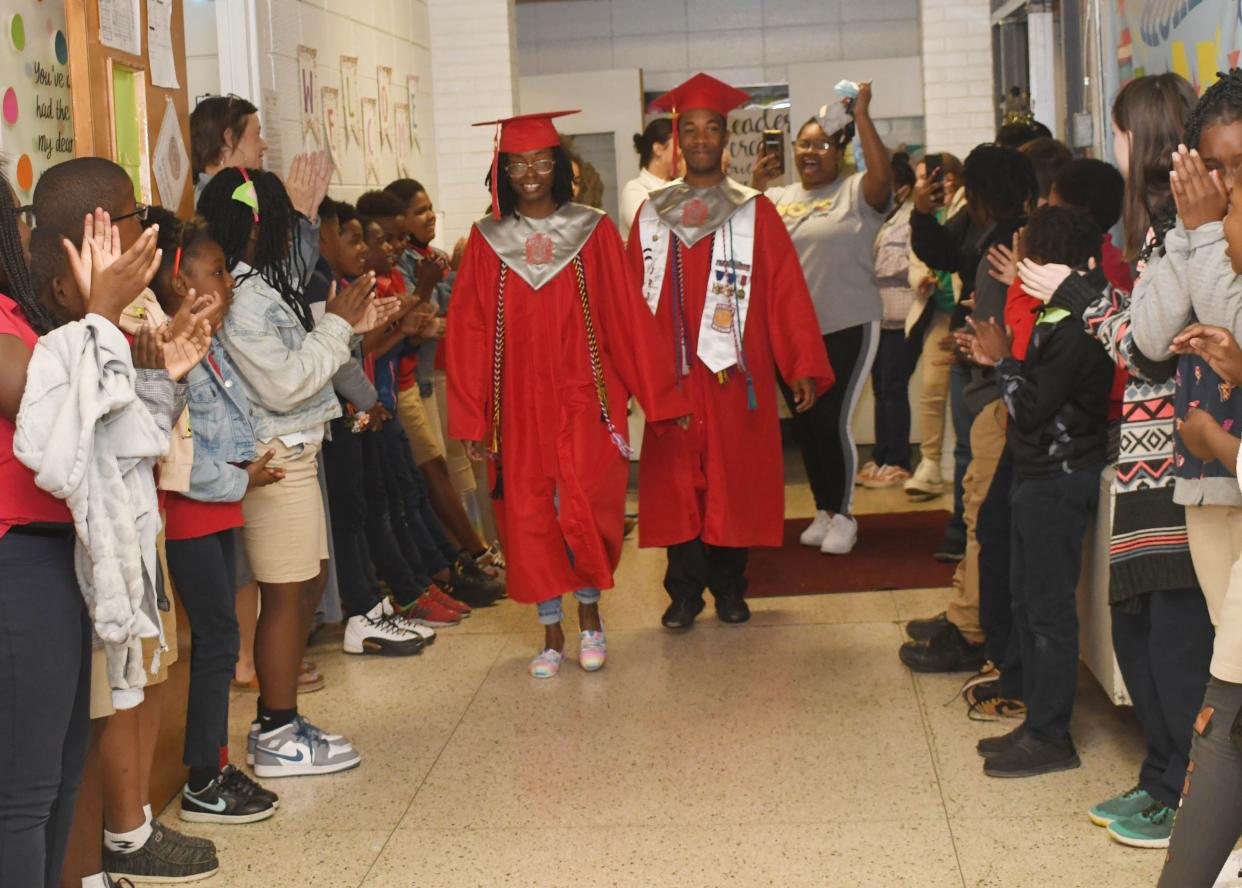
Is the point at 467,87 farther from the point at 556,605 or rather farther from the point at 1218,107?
the point at 1218,107

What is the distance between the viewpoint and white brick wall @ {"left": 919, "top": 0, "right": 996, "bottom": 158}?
Result: 7.45m

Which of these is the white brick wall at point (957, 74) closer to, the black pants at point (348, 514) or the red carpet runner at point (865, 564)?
the red carpet runner at point (865, 564)

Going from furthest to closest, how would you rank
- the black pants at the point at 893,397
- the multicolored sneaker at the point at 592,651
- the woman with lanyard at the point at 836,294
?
the black pants at the point at 893,397 → the woman with lanyard at the point at 836,294 → the multicolored sneaker at the point at 592,651

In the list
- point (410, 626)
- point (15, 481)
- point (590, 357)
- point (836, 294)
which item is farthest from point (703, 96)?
point (15, 481)

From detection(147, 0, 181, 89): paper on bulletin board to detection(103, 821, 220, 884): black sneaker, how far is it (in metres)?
2.03

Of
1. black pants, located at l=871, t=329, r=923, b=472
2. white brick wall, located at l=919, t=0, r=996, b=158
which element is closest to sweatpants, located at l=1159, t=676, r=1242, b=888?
black pants, located at l=871, t=329, r=923, b=472

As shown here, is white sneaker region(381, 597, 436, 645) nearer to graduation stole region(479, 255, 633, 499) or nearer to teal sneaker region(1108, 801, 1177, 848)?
graduation stole region(479, 255, 633, 499)

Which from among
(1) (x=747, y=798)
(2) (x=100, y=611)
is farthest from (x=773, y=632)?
(2) (x=100, y=611)

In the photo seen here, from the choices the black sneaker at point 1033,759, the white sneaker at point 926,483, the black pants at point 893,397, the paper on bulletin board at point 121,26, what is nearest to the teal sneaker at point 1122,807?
the black sneaker at point 1033,759

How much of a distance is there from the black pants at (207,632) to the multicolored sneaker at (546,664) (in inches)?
48.0

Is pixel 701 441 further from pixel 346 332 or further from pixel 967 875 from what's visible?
pixel 967 875

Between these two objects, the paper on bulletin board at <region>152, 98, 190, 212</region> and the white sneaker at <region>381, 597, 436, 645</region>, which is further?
the white sneaker at <region>381, 597, 436, 645</region>

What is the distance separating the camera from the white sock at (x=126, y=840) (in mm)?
3033

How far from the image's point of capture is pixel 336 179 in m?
6.14
